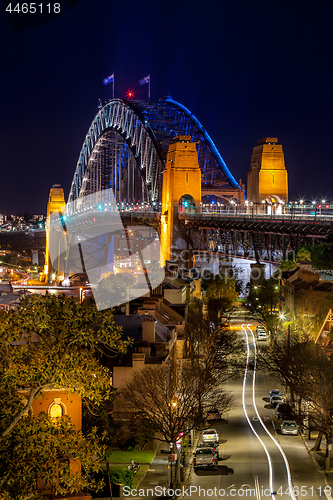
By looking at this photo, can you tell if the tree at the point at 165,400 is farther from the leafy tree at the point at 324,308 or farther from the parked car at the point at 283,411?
the leafy tree at the point at 324,308

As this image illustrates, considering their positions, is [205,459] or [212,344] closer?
[205,459]

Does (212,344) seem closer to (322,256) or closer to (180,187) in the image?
(322,256)

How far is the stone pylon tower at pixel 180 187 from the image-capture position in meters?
76.2

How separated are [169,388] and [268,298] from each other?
34034mm

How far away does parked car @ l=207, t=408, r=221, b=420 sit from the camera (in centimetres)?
2889

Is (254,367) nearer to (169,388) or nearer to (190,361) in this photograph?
(190,361)

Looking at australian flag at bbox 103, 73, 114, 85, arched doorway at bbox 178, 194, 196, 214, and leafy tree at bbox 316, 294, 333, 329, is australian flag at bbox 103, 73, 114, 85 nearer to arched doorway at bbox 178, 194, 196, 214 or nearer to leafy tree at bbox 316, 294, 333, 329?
arched doorway at bbox 178, 194, 196, 214

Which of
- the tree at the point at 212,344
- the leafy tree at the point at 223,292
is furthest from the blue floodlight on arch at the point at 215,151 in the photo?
the tree at the point at 212,344

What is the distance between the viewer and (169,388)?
26172 mm

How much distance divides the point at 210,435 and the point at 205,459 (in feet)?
7.92

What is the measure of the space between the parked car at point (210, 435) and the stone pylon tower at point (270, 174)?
3903 centimetres

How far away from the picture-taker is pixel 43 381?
13.0 meters

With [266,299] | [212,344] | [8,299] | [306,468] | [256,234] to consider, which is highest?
[256,234]

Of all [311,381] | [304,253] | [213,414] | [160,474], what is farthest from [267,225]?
[160,474]
